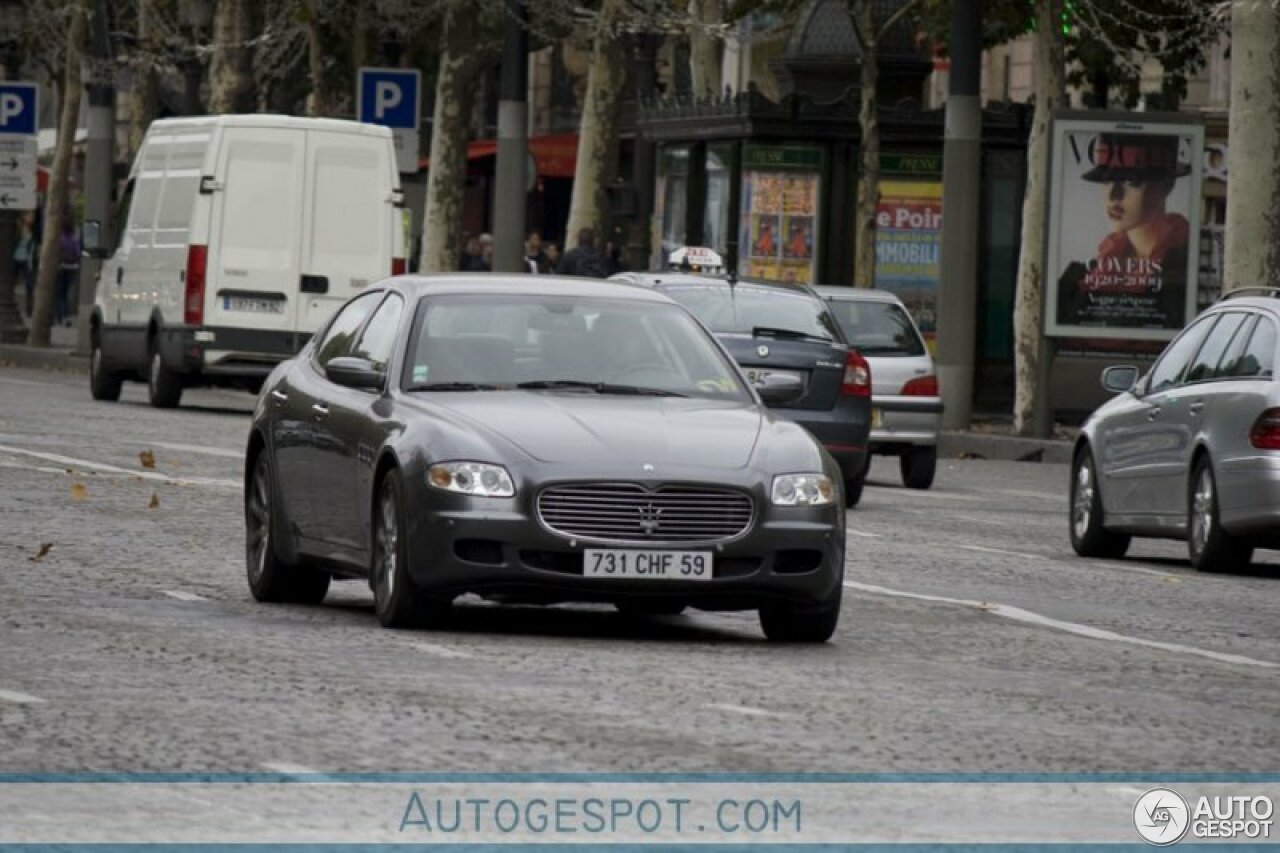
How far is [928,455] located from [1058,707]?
55.0 feet

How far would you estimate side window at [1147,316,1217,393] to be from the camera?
20125mm

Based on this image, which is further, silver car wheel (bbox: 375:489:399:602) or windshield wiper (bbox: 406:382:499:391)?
windshield wiper (bbox: 406:382:499:391)

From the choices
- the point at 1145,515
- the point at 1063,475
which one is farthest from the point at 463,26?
the point at 1145,515

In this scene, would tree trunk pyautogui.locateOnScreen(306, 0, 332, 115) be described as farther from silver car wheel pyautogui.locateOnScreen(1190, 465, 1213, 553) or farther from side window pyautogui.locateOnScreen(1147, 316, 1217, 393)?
silver car wheel pyautogui.locateOnScreen(1190, 465, 1213, 553)

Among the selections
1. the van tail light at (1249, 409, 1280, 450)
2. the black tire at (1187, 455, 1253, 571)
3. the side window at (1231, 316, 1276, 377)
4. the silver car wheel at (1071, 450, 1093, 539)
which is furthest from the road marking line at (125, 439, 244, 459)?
the van tail light at (1249, 409, 1280, 450)

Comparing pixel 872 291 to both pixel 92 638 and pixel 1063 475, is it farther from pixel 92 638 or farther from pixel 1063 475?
pixel 92 638

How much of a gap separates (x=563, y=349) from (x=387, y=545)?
48.3 inches

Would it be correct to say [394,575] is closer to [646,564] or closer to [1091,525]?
[646,564]

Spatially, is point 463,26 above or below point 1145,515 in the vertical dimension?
above

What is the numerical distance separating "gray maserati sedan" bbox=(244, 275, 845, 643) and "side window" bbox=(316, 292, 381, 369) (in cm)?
16

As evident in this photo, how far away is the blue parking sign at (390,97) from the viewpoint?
40.7m

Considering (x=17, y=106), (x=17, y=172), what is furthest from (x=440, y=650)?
(x=17, y=172)

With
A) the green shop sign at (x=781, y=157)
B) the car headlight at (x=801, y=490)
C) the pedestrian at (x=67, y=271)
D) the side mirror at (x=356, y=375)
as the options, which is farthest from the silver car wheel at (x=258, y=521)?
the pedestrian at (x=67, y=271)

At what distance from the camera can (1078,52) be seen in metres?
42.4
